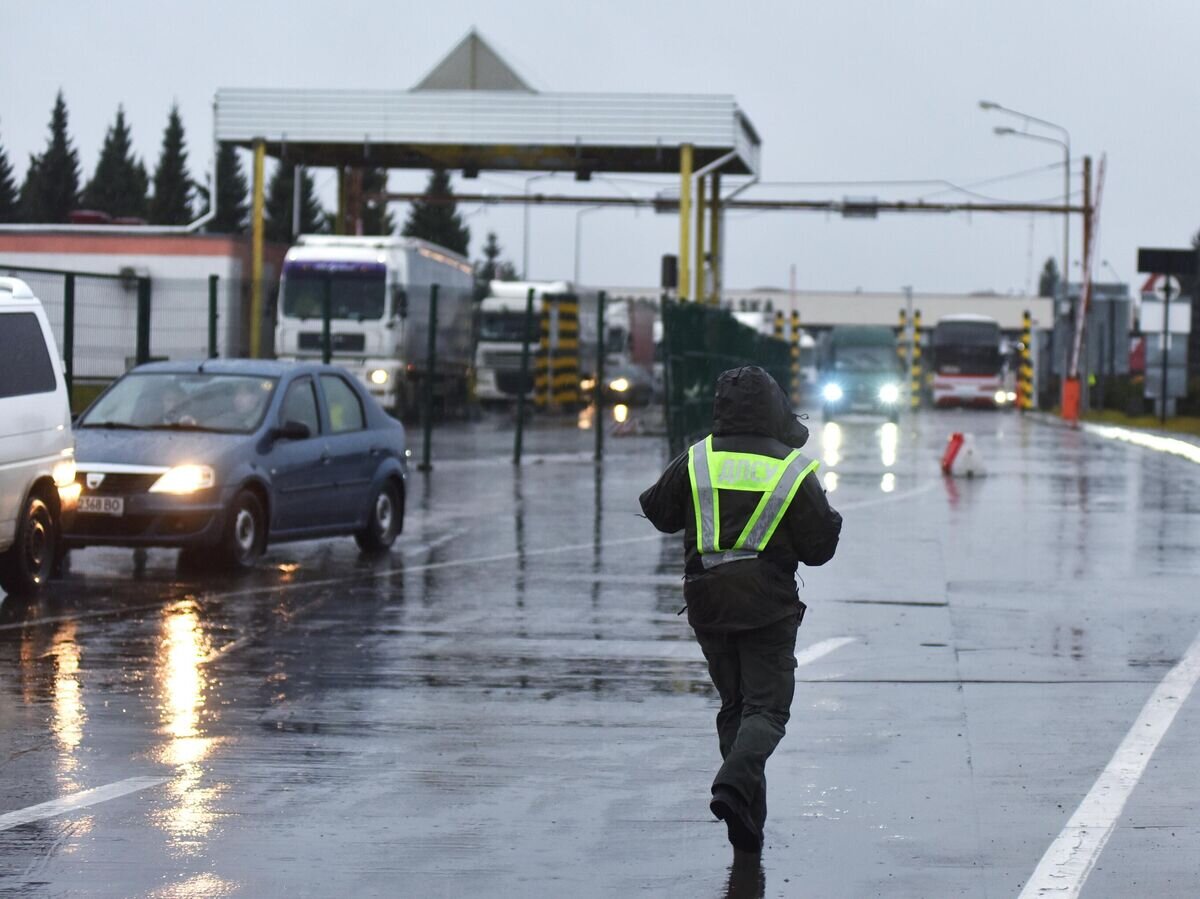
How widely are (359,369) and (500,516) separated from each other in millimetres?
16865

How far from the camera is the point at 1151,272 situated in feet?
154

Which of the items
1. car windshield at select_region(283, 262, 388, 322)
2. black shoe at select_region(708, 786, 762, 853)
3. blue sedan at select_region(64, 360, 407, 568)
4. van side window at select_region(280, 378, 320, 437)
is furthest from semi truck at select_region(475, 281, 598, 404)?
black shoe at select_region(708, 786, 762, 853)

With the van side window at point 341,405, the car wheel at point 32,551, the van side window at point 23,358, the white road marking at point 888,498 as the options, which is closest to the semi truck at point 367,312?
the white road marking at point 888,498

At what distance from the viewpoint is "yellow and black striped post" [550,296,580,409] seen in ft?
155

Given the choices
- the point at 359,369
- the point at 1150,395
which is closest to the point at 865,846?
the point at 359,369

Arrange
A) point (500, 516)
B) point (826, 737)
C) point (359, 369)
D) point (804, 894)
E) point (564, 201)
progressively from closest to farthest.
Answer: point (804, 894), point (826, 737), point (500, 516), point (359, 369), point (564, 201)

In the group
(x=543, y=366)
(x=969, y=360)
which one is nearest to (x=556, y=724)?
(x=543, y=366)

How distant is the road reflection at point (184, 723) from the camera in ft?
23.0

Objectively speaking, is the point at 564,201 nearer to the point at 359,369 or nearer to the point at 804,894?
the point at 359,369

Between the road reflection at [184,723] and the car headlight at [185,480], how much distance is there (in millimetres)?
1360

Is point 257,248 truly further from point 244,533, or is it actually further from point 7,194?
point 7,194

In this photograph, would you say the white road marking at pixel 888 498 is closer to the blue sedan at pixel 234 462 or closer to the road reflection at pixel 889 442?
the road reflection at pixel 889 442

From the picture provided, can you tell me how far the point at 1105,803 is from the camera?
24.3 feet

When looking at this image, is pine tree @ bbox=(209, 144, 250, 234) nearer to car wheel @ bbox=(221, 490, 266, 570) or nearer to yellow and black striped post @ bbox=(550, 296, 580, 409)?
yellow and black striped post @ bbox=(550, 296, 580, 409)
